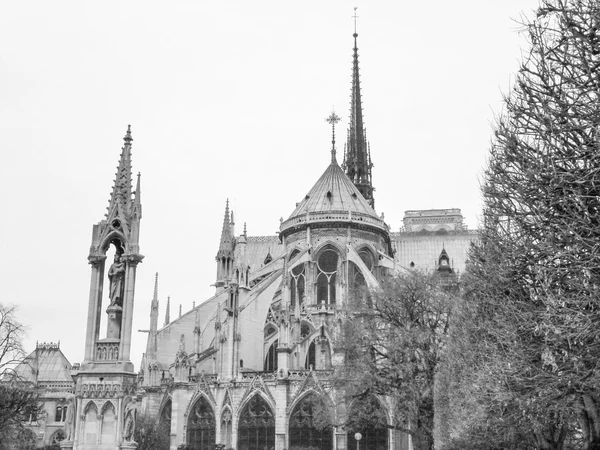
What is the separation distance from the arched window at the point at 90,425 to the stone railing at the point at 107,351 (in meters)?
1.01

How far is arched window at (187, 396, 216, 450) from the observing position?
185 ft

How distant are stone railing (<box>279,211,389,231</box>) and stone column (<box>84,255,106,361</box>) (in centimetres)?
5030

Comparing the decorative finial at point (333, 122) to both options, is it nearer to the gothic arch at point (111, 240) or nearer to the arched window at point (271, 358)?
the arched window at point (271, 358)

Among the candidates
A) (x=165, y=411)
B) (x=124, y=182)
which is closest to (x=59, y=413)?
(x=165, y=411)

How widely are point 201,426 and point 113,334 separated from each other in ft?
133

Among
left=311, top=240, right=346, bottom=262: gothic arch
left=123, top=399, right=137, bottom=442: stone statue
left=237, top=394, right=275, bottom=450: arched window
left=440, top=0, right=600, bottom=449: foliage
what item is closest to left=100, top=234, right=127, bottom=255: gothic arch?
left=123, top=399, right=137, bottom=442: stone statue

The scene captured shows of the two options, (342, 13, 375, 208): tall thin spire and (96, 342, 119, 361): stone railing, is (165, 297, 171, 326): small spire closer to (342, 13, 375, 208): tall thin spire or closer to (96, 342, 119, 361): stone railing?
(342, 13, 375, 208): tall thin spire

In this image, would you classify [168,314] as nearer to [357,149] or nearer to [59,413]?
[59,413]

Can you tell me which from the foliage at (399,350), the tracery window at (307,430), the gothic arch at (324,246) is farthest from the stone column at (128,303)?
the gothic arch at (324,246)

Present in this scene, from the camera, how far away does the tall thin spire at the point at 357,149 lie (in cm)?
9762

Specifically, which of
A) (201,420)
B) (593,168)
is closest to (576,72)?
(593,168)

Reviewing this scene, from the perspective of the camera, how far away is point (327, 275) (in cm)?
6712

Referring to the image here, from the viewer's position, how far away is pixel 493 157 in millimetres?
21969

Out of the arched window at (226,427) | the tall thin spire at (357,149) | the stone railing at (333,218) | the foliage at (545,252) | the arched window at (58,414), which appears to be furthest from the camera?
the tall thin spire at (357,149)
